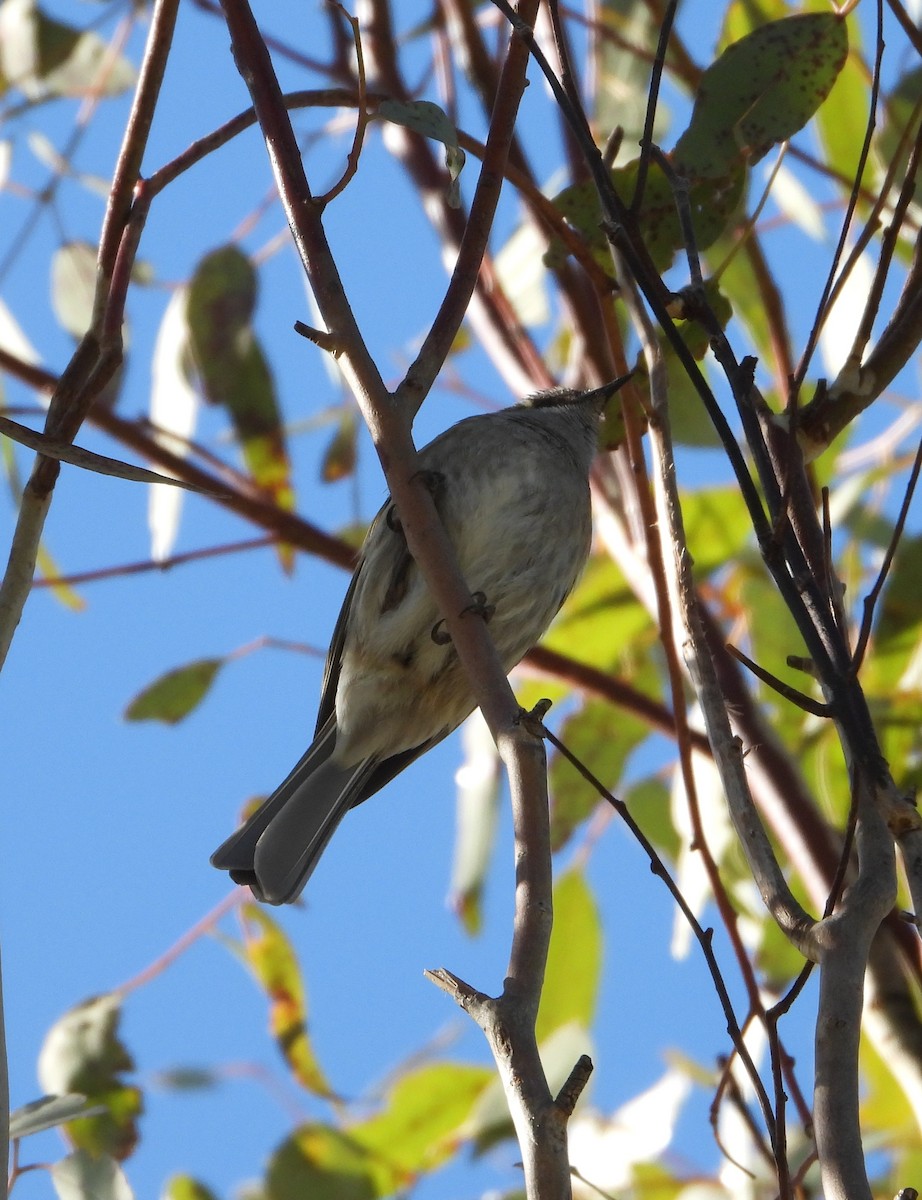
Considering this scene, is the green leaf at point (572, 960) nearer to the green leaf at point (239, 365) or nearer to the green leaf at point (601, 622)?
the green leaf at point (601, 622)

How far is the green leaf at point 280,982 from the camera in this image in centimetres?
286

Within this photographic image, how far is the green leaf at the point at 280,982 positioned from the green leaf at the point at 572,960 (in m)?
0.46

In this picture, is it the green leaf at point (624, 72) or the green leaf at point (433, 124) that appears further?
the green leaf at point (624, 72)

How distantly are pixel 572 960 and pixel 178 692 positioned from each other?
930mm

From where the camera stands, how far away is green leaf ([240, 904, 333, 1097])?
286 cm

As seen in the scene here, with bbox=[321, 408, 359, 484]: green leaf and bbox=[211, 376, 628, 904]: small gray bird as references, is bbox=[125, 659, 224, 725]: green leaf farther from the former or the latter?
bbox=[321, 408, 359, 484]: green leaf

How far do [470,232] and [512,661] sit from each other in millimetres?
1053

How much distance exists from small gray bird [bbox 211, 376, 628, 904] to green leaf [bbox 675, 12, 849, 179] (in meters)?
0.61

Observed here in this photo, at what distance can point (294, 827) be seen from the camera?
2.41 meters

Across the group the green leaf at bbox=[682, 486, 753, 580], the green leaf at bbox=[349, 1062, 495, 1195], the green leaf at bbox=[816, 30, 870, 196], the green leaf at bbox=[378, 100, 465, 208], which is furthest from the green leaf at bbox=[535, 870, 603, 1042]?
the green leaf at bbox=[378, 100, 465, 208]

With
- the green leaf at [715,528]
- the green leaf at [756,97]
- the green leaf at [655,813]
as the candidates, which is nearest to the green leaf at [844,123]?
the green leaf at [715,528]

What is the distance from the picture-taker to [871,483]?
3242 millimetres

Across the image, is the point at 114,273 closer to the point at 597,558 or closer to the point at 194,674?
the point at 194,674

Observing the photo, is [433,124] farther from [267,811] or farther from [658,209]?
[267,811]
